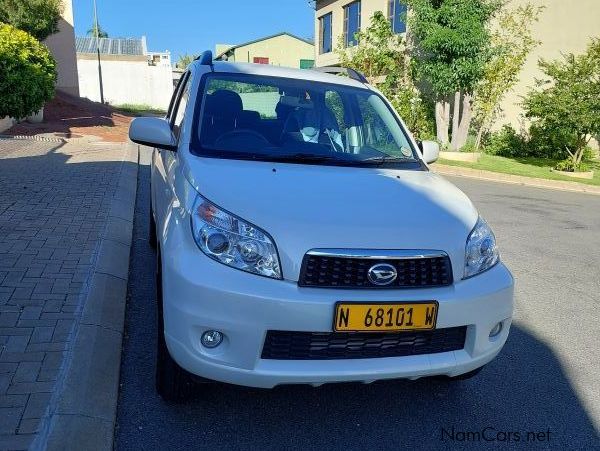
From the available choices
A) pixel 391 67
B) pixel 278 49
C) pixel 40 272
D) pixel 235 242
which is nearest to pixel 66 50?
pixel 391 67

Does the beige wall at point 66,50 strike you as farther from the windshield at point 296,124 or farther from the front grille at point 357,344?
the front grille at point 357,344

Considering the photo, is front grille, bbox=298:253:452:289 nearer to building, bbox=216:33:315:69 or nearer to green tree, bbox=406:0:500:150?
green tree, bbox=406:0:500:150

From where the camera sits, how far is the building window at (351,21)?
25281 millimetres

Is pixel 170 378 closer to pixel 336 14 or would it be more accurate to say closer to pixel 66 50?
pixel 336 14

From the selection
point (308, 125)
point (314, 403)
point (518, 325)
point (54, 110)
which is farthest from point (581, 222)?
point (54, 110)

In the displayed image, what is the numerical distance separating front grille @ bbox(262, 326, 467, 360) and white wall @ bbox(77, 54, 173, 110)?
4360cm

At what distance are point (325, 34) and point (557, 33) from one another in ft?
48.7

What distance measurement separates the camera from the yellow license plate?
7.36 feet

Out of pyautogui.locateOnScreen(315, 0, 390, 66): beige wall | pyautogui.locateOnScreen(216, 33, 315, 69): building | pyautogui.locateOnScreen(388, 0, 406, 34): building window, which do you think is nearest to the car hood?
→ pyautogui.locateOnScreen(388, 0, 406, 34): building window

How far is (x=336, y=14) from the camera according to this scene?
27328 mm

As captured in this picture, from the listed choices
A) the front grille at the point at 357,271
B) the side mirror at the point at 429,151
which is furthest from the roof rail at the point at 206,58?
the front grille at the point at 357,271

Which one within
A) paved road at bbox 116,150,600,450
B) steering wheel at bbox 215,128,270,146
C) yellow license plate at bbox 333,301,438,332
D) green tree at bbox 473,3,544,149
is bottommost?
paved road at bbox 116,150,600,450

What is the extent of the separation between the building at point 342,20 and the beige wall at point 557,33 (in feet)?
18.1

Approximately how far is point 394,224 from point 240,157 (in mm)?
1080
